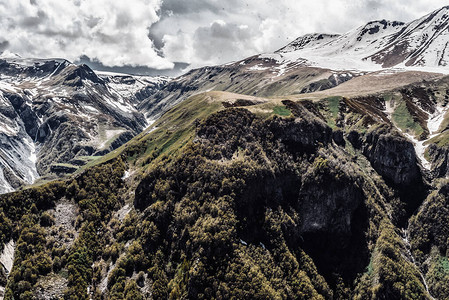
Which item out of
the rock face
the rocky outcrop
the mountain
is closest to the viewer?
the mountain

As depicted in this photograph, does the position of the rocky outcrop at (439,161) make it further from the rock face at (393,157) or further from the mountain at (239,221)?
the rock face at (393,157)

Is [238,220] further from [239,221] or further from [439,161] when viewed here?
[439,161]

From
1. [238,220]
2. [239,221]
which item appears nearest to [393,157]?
[239,221]

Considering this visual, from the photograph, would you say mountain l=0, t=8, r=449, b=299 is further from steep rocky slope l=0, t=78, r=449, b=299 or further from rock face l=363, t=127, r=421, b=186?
rock face l=363, t=127, r=421, b=186

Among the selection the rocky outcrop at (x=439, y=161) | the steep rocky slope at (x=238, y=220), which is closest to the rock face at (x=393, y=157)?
the steep rocky slope at (x=238, y=220)

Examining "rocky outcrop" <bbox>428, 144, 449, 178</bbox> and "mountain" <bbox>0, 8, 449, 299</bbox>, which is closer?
"mountain" <bbox>0, 8, 449, 299</bbox>

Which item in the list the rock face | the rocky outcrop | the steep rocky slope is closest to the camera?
the steep rocky slope

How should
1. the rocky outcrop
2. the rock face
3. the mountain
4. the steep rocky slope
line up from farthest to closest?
the rock face → the rocky outcrop → the steep rocky slope → the mountain

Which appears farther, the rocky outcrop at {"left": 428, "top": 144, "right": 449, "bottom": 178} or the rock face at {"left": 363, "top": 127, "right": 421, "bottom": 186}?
the rock face at {"left": 363, "top": 127, "right": 421, "bottom": 186}

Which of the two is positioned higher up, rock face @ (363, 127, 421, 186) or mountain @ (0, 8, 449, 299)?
rock face @ (363, 127, 421, 186)

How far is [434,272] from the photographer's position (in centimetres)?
11650

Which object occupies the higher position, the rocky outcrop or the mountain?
the rocky outcrop

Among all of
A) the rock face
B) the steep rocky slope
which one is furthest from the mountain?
the rock face

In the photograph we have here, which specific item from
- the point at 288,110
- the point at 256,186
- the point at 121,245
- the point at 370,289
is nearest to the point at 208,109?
the point at 288,110
